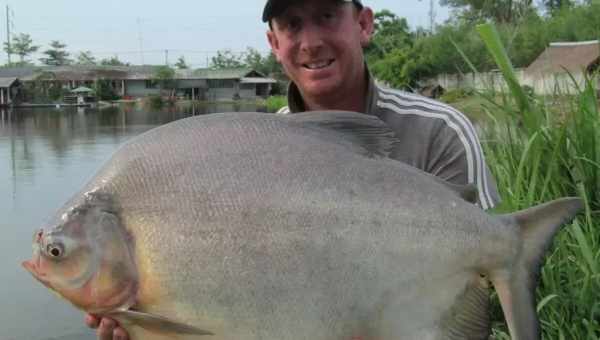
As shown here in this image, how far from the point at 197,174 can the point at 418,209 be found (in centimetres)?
77

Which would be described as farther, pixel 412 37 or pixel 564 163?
pixel 412 37

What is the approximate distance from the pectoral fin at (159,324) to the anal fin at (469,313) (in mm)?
818

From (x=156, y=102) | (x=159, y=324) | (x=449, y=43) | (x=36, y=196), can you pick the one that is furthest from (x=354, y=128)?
(x=156, y=102)

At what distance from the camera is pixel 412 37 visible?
63.1 meters

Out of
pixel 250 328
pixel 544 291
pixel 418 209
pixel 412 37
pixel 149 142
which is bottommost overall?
pixel 544 291

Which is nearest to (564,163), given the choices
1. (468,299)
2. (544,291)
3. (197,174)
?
(544,291)

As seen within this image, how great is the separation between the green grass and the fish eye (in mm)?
2313

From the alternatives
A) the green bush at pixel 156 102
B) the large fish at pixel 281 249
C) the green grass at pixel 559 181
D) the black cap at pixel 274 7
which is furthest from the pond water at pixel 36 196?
the green bush at pixel 156 102

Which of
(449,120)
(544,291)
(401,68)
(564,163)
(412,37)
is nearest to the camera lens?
(449,120)

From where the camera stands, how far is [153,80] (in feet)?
289

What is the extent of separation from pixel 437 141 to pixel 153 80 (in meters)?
88.3

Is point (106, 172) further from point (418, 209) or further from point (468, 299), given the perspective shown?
point (468, 299)

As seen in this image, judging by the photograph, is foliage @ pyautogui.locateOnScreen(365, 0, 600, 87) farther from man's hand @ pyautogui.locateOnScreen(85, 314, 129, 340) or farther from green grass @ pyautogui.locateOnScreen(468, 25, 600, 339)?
man's hand @ pyautogui.locateOnScreen(85, 314, 129, 340)

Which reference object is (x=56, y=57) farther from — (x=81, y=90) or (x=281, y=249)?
(x=281, y=249)
